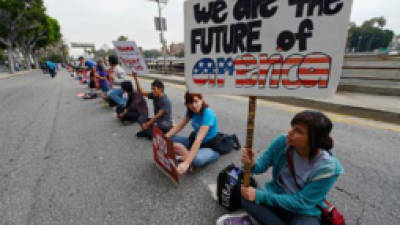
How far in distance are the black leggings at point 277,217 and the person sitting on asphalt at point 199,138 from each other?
2.76 ft

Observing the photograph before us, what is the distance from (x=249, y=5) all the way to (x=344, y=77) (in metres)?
7.75

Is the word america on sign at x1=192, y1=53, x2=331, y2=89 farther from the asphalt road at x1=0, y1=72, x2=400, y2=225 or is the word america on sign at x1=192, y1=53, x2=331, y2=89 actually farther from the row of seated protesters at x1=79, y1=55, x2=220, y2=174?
the asphalt road at x1=0, y1=72, x2=400, y2=225

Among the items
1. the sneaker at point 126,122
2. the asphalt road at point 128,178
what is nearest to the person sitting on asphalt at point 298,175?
the asphalt road at point 128,178

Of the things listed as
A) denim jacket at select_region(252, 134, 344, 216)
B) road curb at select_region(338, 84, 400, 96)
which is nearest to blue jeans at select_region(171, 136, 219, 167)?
denim jacket at select_region(252, 134, 344, 216)

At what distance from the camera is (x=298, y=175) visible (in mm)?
1329

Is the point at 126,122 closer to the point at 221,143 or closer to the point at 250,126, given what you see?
the point at 221,143

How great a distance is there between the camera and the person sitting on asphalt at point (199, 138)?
7.13ft

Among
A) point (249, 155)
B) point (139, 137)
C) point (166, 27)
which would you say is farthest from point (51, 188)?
point (166, 27)

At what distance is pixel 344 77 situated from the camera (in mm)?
7086

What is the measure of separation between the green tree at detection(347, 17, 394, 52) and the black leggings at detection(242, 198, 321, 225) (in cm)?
7585

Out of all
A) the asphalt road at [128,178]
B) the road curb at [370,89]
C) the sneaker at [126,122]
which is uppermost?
the road curb at [370,89]

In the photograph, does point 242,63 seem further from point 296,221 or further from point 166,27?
point 166,27

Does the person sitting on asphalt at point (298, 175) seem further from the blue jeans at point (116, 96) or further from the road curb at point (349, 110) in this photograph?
the blue jeans at point (116, 96)

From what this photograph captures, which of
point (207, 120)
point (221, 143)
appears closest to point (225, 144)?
point (221, 143)
